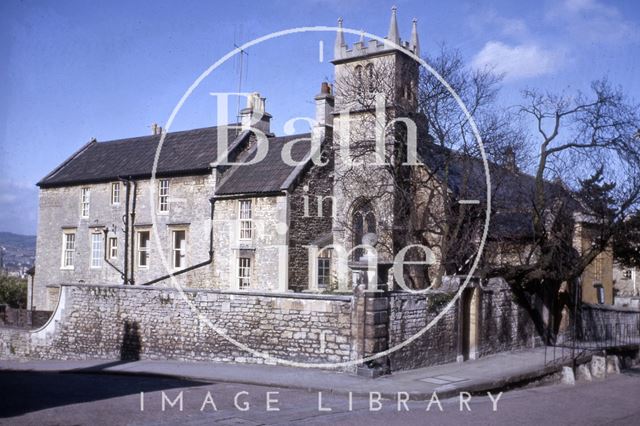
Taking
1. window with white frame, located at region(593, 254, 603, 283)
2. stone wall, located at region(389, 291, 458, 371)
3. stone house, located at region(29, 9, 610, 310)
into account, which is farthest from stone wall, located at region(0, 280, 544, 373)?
window with white frame, located at region(593, 254, 603, 283)

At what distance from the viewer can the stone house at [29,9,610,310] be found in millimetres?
26281

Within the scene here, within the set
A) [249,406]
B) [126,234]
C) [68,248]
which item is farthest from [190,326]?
[68,248]

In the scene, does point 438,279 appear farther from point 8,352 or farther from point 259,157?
point 8,352

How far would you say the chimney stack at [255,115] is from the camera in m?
31.9

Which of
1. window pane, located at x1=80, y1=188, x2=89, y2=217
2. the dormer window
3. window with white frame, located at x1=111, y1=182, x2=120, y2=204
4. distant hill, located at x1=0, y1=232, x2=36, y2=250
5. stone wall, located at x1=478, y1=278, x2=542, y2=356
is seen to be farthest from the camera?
distant hill, located at x1=0, y1=232, x2=36, y2=250

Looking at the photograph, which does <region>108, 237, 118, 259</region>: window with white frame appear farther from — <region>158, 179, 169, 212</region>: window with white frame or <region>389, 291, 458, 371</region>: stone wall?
<region>389, 291, 458, 371</region>: stone wall

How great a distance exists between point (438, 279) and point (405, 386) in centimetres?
732

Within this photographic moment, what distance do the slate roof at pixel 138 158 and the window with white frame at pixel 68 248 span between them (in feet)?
9.09

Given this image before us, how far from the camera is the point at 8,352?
80.1 ft

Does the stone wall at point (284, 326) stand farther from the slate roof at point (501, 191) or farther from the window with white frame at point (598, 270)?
the window with white frame at point (598, 270)

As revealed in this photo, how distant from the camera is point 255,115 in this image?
31984 millimetres

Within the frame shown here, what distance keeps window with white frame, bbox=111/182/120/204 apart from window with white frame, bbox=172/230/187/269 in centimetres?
436

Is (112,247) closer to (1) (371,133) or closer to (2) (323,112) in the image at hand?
(2) (323,112)

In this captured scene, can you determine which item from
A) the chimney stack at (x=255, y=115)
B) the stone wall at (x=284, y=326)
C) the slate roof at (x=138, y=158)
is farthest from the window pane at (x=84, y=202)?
the stone wall at (x=284, y=326)
